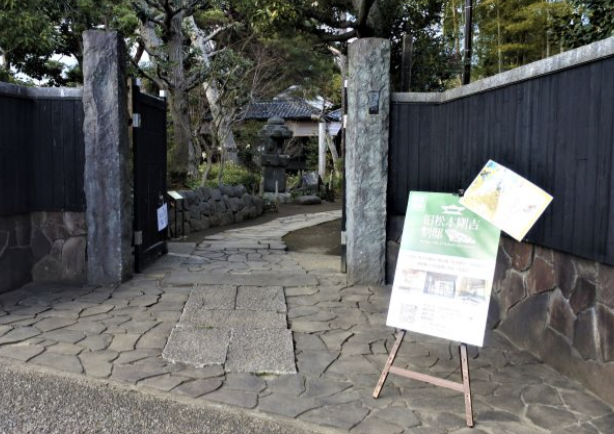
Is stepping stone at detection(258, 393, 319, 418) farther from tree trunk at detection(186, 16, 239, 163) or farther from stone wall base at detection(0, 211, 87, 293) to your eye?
tree trunk at detection(186, 16, 239, 163)

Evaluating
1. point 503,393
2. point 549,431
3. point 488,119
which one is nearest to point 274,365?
point 503,393

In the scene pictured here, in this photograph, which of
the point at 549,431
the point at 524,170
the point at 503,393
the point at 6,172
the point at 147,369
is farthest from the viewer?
the point at 6,172

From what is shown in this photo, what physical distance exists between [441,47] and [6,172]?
7162 mm

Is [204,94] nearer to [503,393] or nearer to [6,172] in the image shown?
[6,172]

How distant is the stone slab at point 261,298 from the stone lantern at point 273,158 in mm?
10160

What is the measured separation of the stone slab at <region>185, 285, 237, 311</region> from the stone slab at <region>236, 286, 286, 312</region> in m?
0.09

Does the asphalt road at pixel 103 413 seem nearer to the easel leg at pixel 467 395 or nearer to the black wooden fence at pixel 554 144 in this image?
the easel leg at pixel 467 395

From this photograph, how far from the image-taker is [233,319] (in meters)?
5.04

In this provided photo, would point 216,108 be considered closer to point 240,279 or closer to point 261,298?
point 240,279

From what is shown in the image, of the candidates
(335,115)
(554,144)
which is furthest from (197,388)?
(335,115)

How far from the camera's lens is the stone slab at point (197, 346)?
13.5 feet

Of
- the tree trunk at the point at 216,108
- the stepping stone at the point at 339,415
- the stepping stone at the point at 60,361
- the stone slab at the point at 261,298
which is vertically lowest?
the stepping stone at the point at 339,415

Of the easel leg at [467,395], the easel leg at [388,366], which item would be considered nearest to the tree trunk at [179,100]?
the easel leg at [388,366]

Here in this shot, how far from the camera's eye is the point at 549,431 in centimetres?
317
